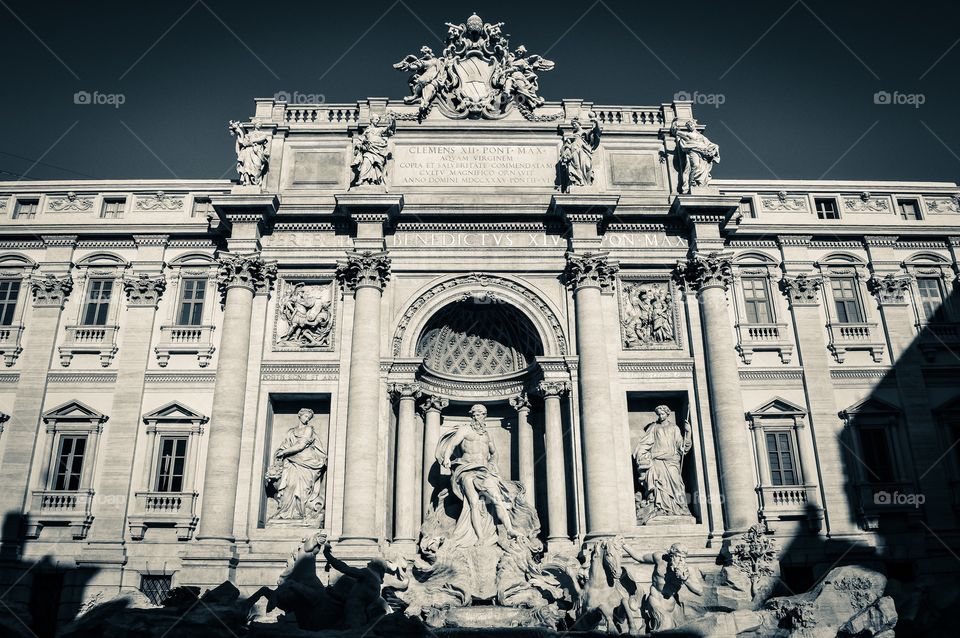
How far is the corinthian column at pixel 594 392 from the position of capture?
22.0m

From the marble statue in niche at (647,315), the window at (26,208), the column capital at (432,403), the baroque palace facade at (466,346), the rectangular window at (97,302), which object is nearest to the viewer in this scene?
the baroque palace facade at (466,346)

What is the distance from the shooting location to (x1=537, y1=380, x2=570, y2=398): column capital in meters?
23.8

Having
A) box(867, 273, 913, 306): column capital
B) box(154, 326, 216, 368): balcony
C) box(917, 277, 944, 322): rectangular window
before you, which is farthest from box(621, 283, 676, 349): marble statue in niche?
box(154, 326, 216, 368): balcony

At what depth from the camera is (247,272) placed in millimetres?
24391

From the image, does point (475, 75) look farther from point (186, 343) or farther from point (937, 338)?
point (937, 338)

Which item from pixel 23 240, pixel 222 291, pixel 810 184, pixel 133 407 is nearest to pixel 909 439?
pixel 810 184

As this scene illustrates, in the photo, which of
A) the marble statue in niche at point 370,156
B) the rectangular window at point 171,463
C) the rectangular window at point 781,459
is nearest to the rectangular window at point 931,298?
the rectangular window at point 781,459

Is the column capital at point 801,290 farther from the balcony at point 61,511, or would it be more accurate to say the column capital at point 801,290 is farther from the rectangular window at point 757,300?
the balcony at point 61,511

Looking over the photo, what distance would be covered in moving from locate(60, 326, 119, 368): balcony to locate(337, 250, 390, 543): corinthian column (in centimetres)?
789

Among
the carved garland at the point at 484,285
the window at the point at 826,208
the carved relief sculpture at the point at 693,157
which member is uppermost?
the carved relief sculpture at the point at 693,157

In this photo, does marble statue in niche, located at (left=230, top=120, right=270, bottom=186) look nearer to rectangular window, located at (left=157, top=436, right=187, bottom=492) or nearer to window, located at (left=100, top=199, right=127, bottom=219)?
window, located at (left=100, top=199, right=127, bottom=219)

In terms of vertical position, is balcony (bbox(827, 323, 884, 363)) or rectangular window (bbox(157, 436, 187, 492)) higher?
balcony (bbox(827, 323, 884, 363))

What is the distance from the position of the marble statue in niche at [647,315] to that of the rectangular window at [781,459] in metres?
4.55

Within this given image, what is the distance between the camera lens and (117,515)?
75.3 ft
